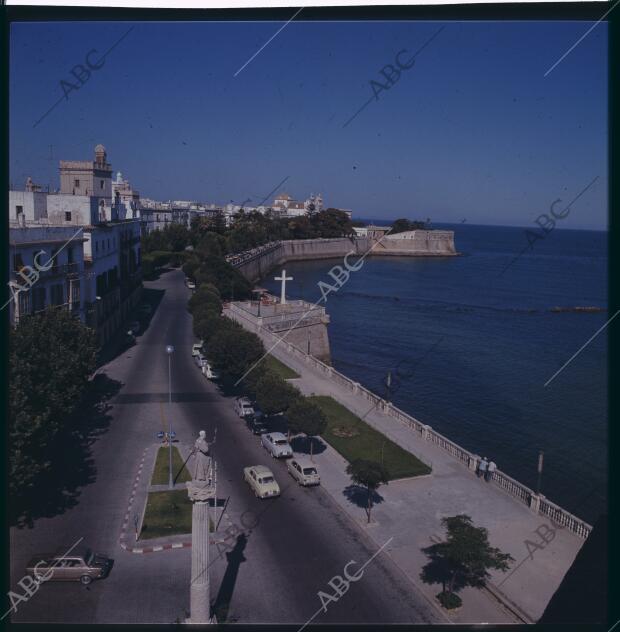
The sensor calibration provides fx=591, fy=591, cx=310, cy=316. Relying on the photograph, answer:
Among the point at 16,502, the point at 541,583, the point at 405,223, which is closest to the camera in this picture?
the point at 541,583

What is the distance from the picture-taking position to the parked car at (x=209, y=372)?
27609mm

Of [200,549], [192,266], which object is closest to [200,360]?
[200,549]

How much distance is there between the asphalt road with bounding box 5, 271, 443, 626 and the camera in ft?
38.0

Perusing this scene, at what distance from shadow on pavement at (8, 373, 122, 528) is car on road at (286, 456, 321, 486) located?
5834 mm

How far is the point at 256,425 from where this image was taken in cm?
2158

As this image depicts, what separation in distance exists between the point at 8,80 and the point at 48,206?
28.0m

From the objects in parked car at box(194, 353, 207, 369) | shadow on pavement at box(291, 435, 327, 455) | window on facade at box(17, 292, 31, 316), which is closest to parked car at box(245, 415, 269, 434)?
shadow on pavement at box(291, 435, 327, 455)

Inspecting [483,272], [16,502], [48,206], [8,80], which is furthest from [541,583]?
[483,272]

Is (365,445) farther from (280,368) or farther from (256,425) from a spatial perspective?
(280,368)

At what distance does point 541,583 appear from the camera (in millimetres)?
12969

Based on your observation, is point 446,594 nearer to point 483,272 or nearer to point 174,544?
point 174,544

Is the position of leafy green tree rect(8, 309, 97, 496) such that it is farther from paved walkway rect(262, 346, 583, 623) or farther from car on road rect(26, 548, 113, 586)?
paved walkway rect(262, 346, 583, 623)

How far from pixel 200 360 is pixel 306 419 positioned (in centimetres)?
1240

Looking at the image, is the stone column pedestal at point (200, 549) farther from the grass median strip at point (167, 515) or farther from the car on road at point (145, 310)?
the car on road at point (145, 310)
